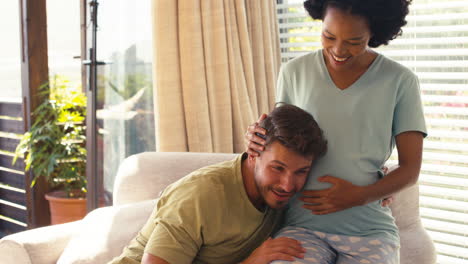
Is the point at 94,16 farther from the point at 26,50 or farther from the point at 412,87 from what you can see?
the point at 412,87

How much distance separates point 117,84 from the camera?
3.20m

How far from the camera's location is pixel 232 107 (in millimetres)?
2844


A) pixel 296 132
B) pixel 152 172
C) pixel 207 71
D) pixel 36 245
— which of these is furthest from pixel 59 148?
pixel 296 132

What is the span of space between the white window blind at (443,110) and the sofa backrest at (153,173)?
4.11 feet

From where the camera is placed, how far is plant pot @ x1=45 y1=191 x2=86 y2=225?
374cm

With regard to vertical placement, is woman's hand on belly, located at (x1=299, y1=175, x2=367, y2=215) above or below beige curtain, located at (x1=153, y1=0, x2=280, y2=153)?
below

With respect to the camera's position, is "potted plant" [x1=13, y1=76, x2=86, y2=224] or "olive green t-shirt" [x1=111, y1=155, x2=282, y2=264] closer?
"olive green t-shirt" [x1=111, y1=155, x2=282, y2=264]

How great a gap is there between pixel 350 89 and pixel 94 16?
1993 mm

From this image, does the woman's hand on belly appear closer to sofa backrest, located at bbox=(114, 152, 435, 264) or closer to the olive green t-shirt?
the olive green t-shirt

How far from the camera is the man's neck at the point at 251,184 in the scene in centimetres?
153

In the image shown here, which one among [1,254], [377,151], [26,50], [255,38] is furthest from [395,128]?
[26,50]

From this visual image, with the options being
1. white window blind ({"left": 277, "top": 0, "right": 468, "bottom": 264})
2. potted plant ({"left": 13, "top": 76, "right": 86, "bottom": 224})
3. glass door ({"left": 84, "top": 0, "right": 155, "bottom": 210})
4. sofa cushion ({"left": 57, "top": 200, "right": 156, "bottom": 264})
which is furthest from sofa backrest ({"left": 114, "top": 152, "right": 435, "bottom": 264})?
potted plant ({"left": 13, "top": 76, "right": 86, "bottom": 224})

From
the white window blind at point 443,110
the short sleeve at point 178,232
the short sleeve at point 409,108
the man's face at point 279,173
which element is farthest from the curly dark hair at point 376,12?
the white window blind at point 443,110

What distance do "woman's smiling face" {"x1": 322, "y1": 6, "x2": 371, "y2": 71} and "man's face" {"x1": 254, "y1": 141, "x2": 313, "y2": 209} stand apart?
29 cm
